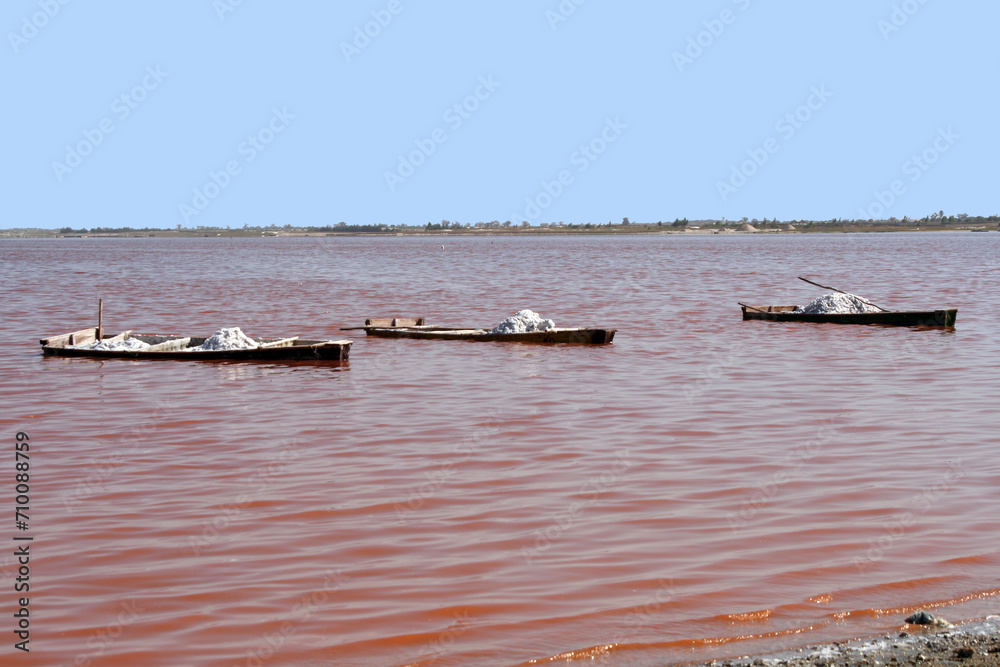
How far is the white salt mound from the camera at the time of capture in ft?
72.7

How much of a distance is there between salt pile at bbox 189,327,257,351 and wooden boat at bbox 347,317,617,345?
12.2ft

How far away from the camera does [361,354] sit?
1905cm

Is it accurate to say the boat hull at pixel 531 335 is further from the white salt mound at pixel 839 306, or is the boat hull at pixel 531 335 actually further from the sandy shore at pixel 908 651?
the sandy shore at pixel 908 651

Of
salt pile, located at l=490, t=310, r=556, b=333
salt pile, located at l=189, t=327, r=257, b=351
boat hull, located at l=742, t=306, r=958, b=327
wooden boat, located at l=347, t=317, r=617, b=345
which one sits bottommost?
salt pile, located at l=189, t=327, r=257, b=351

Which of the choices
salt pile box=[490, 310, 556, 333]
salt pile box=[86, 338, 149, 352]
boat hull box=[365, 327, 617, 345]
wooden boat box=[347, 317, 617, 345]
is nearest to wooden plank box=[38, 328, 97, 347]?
salt pile box=[86, 338, 149, 352]

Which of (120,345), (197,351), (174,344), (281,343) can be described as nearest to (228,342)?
(197,351)

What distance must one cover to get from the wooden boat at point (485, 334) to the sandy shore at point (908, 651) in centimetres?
1390

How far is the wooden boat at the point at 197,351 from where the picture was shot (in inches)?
675

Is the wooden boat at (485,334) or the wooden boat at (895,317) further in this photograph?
the wooden boat at (895,317)

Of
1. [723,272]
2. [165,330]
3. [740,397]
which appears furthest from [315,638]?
[723,272]

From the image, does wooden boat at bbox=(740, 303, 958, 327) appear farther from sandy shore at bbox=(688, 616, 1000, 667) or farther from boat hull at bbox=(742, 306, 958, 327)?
sandy shore at bbox=(688, 616, 1000, 667)

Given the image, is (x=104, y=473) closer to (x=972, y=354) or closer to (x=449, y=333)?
(x=449, y=333)

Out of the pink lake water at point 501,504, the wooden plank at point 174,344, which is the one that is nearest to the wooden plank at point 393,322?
the pink lake water at point 501,504

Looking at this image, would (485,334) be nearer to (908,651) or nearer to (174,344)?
(174,344)
